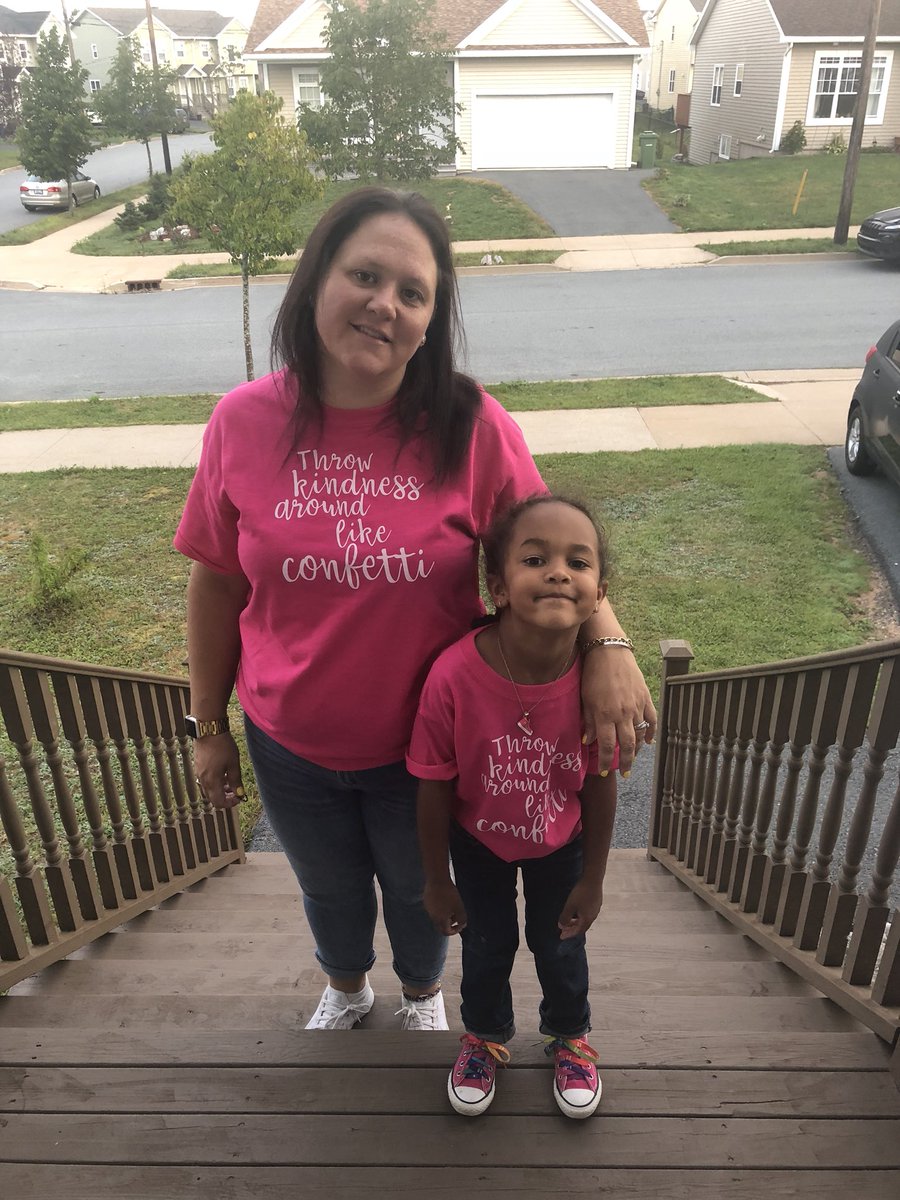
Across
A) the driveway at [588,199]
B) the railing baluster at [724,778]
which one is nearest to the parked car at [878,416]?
the railing baluster at [724,778]

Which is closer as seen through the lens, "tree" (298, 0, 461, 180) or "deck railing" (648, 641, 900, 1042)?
"deck railing" (648, 641, 900, 1042)

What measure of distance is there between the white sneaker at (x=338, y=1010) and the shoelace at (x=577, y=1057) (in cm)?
65

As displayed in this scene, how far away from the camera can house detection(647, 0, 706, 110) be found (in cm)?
3606

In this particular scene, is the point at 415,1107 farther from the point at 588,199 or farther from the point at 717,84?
the point at 717,84

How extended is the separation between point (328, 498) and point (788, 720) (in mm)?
1436

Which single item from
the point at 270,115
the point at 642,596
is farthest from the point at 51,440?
the point at 642,596

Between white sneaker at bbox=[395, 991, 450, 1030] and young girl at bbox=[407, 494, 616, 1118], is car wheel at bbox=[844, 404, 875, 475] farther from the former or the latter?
young girl at bbox=[407, 494, 616, 1118]

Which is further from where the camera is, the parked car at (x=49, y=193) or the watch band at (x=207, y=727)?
the parked car at (x=49, y=193)

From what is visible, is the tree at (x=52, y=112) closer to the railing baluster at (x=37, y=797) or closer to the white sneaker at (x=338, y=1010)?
the railing baluster at (x=37, y=797)

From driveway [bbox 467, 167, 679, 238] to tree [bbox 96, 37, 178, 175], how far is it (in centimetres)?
890

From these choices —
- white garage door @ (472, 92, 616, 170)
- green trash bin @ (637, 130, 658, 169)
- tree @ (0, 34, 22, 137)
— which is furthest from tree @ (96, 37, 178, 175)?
tree @ (0, 34, 22, 137)

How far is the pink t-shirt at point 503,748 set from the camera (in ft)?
5.54

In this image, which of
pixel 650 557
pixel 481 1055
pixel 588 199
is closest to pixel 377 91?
pixel 588 199

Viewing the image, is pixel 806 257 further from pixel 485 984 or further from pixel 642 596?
pixel 485 984
